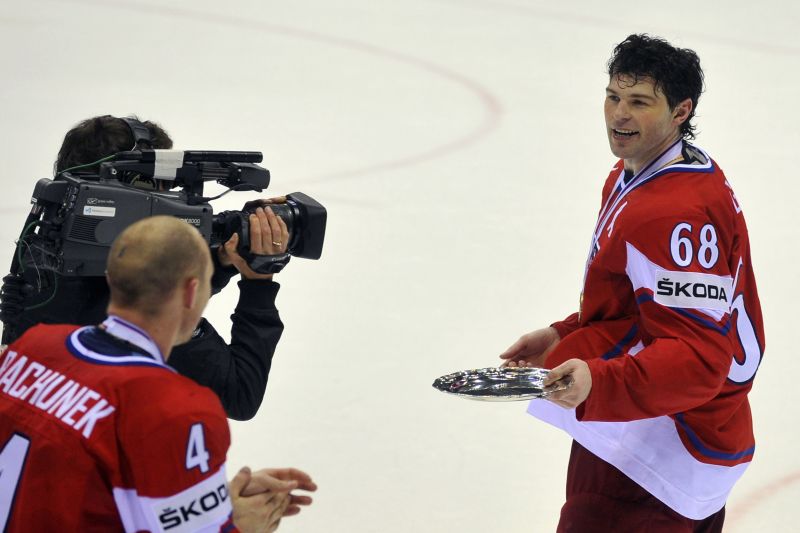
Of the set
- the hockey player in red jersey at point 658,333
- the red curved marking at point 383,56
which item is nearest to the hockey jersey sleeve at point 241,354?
the hockey player in red jersey at point 658,333

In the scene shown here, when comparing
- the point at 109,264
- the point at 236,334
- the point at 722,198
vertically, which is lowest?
the point at 236,334

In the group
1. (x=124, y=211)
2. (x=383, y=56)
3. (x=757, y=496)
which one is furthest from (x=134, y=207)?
(x=383, y=56)

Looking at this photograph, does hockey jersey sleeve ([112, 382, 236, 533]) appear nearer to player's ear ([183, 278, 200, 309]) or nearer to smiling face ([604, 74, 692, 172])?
player's ear ([183, 278, 200, 309])

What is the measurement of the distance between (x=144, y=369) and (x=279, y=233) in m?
0.73

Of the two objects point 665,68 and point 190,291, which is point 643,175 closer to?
point 665,68

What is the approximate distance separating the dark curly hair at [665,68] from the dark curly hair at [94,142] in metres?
0.98

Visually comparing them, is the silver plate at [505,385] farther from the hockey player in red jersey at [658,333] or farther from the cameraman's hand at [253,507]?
the cameraman's hand at [253,507]

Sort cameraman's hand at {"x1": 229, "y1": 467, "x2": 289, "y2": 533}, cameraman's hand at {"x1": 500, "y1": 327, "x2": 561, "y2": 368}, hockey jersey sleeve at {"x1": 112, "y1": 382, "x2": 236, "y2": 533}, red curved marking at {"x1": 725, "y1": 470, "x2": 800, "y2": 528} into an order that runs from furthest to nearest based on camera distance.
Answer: red curved marking at {"x1": 725, "y1": 470, "x2": 800, "y2": 528}
cameraman's hand at {"x1": 500, "y1": 327, "x2": 561, "y2": 368}
cameraman's hand at {"x1": 229, "y1": 467, "x2": 289, "y2": 533}
hockey jersey sleeve at {"x1": 112, "y1": 382, "x2": 236, "y2": 533}

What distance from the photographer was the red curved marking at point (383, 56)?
6.00m

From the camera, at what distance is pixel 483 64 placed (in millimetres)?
7812

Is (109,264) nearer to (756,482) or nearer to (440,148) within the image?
(756,482)

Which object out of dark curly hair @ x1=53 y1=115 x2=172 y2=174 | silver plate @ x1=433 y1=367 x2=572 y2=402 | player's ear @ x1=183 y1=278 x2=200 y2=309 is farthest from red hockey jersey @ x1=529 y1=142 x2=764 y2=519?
dark curly hair @ x1=53 y1=115 x2=172 y2=174

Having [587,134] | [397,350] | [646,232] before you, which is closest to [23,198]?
[397,350]

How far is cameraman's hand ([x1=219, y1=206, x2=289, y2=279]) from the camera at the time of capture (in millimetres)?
2199
